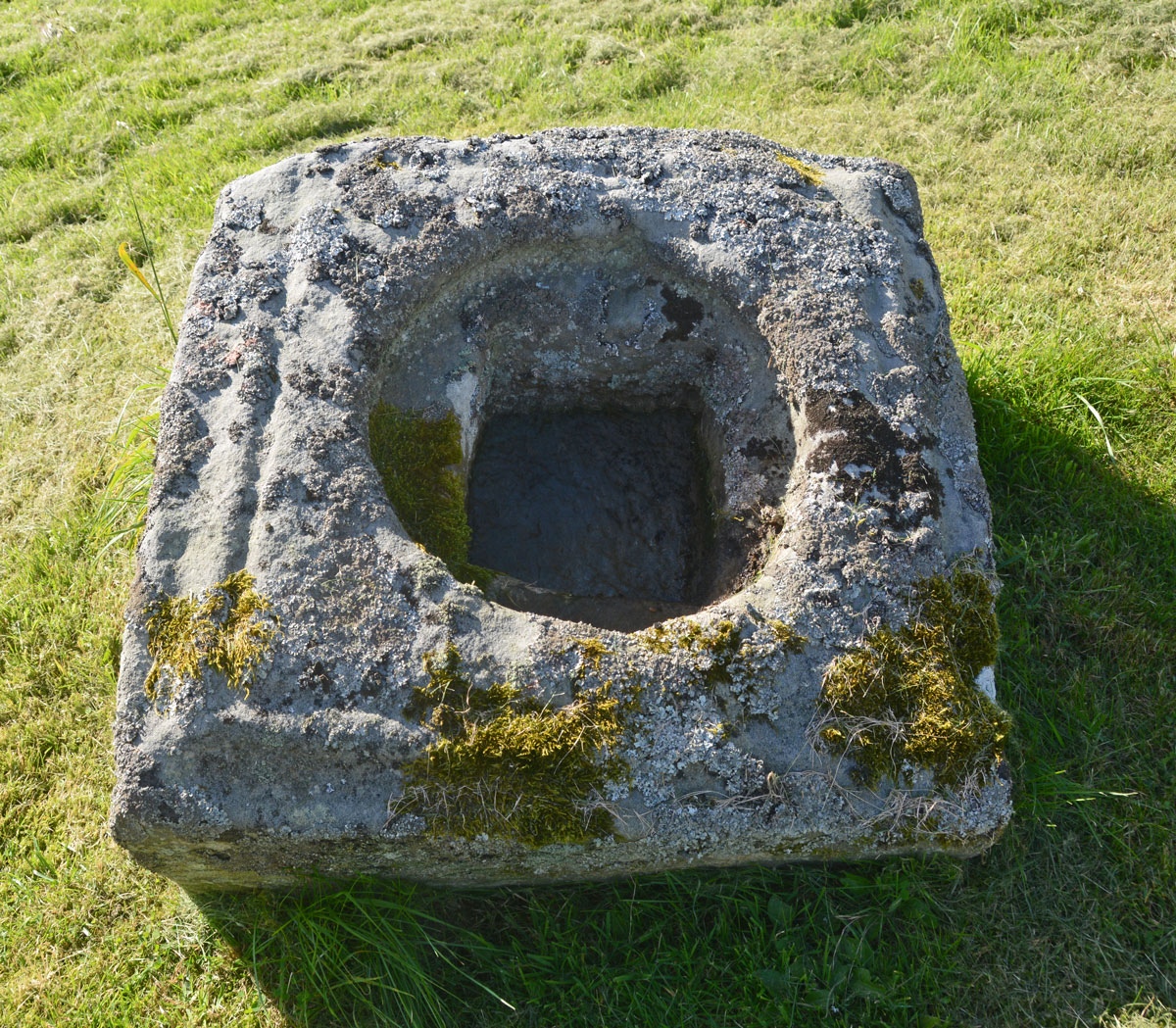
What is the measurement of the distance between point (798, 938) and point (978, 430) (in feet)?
6.94

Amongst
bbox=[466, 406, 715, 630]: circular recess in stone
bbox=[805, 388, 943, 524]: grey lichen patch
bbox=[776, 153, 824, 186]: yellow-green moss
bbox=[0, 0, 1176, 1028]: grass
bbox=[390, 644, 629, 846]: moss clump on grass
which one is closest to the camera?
bbox=[390, 644, 629, 846]: moss clump on grass

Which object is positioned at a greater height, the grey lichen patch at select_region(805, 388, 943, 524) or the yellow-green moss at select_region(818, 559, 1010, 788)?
the grey lichen patch at select_region(805, 388, 943, 524)

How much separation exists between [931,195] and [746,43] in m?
1.89

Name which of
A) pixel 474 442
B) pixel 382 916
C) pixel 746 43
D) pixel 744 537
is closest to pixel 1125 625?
pixel 744 537

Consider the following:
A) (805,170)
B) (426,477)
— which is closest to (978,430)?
(805,170)

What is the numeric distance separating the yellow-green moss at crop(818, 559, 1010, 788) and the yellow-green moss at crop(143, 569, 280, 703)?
4.52 ft

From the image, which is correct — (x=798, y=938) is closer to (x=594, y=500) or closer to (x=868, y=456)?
(x=868, y=456)

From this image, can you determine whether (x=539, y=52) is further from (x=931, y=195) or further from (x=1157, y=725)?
(x=1157, y=725)

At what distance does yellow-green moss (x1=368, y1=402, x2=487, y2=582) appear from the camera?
2.58m

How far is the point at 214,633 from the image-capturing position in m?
2.21

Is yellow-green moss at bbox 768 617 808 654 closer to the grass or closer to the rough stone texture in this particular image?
the rough stone texture

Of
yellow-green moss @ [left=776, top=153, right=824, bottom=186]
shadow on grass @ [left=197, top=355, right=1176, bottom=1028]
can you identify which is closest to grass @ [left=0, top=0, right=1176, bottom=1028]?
shadow on grass @ [left=197, top=355, right=1176, bottom=1028]

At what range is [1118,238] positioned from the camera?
4.47 m

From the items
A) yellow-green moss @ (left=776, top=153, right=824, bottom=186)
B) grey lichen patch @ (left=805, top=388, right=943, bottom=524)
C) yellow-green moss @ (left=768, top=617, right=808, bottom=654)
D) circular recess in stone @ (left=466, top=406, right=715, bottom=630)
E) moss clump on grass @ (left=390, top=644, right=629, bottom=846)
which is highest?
yellow-green moss @ (left=776, top=153, right=824, bottom=186)
